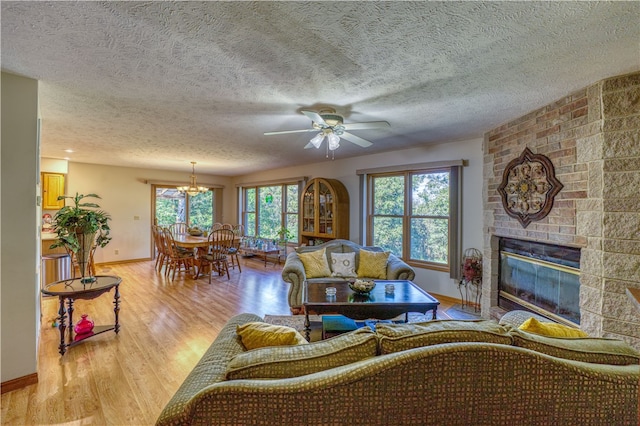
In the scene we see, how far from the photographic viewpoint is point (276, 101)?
256cm

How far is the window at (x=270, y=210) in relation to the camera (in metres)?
6.91

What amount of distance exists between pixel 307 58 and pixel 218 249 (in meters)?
4.41

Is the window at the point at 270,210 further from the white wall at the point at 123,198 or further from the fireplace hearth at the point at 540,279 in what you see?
the fireplace hearth at the point at 540,279

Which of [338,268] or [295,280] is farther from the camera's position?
[338,268]

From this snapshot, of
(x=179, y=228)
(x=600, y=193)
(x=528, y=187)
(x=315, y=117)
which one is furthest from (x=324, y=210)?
(x=179, y=228)

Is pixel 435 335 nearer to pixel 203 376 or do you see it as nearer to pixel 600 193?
pixel 203 376

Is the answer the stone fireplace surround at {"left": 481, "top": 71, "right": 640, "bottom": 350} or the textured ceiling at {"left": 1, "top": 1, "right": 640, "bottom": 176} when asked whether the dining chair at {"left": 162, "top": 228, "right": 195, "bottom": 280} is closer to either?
the textured ceiling at {"left": 1, "top": 1, "right": 640, "bottom": 176}

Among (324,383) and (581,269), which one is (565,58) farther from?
(324,383)

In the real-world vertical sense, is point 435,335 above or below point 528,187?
below

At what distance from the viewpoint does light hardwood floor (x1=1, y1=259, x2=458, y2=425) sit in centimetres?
190

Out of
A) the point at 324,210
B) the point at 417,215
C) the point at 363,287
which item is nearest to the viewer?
the point at 363,287

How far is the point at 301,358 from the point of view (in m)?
1.11

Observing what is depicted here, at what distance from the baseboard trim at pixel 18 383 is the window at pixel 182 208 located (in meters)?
5.44

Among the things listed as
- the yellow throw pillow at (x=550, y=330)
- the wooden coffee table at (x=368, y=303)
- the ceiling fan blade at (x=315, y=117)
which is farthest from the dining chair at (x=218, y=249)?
the yellow throw pillow at (x=550, y=330)
